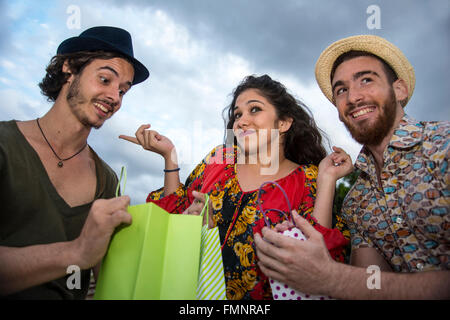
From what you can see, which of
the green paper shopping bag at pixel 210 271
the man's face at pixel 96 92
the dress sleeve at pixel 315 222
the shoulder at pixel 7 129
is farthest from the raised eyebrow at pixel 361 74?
the shoulder at pixel 7 129

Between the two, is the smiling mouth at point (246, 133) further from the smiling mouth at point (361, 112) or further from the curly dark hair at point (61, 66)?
the curly dark hair at point (61, 66)

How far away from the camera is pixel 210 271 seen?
168 cm

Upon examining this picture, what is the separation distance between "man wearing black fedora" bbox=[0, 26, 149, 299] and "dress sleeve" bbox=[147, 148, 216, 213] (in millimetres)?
526

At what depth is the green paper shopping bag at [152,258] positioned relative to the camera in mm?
1460

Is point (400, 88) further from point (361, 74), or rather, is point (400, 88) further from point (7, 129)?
point (7, 129)

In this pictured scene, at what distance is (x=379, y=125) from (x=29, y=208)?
3026 mm

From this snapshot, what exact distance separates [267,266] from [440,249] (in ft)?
4.14

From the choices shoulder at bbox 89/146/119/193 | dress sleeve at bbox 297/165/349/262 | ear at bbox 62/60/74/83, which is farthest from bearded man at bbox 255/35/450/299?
ear at bbox 62/60/74/83

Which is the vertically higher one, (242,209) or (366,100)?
(366,100)

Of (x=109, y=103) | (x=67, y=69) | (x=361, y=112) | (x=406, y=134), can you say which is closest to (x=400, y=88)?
(x=361, y=112)

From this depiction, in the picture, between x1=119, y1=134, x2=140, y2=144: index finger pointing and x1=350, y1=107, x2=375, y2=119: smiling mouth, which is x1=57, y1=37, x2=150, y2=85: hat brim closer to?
x1=119, y1=134, x2=140, y2=144: index finger pointing

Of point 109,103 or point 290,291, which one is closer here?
point 290,291

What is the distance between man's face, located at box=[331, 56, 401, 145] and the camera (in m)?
2.45
